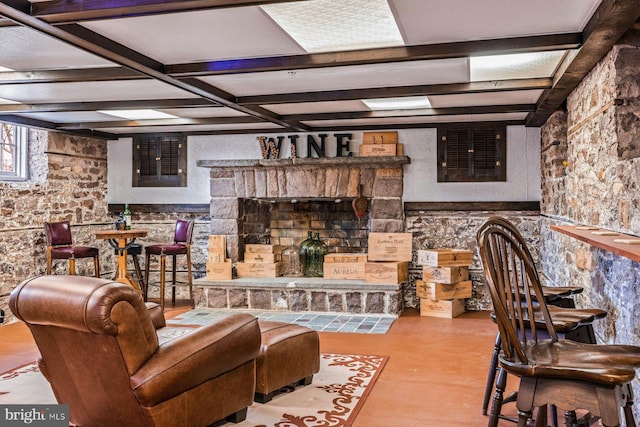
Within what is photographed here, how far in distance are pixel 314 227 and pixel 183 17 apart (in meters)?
4.97

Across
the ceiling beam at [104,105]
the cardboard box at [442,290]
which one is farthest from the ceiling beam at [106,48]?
the cardboard box at [442,290]

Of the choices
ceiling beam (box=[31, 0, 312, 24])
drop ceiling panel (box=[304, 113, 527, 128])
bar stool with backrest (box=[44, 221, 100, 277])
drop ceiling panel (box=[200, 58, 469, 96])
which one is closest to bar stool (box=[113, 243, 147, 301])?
bar stool with backrest (box=[44, 221, 100, 277])

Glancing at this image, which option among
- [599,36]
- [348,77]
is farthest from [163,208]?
[599,36]

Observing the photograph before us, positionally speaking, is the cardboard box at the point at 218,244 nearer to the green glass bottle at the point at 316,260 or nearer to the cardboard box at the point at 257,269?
the cardboard box at the point at 257,269

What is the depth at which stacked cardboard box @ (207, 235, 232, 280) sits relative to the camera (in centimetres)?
752

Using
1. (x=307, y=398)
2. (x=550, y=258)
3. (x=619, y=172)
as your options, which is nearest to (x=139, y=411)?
(x=307, y=398)

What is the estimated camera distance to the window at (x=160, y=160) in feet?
27.3

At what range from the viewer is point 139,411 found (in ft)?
9.40

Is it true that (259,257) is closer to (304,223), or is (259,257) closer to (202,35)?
(304,223)

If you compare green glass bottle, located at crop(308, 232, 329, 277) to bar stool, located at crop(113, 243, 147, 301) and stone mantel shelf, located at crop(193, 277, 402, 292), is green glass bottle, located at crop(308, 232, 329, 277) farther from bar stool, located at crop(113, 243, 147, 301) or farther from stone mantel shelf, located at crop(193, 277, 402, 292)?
bar stool, located at crop(113, 243, 147, 301)

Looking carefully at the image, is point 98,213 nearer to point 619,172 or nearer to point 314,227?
point 314,227

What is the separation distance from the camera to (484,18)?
3.34 meters

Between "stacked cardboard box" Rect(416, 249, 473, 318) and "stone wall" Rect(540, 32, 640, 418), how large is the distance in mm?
1833

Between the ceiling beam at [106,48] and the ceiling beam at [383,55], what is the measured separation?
21 cm
